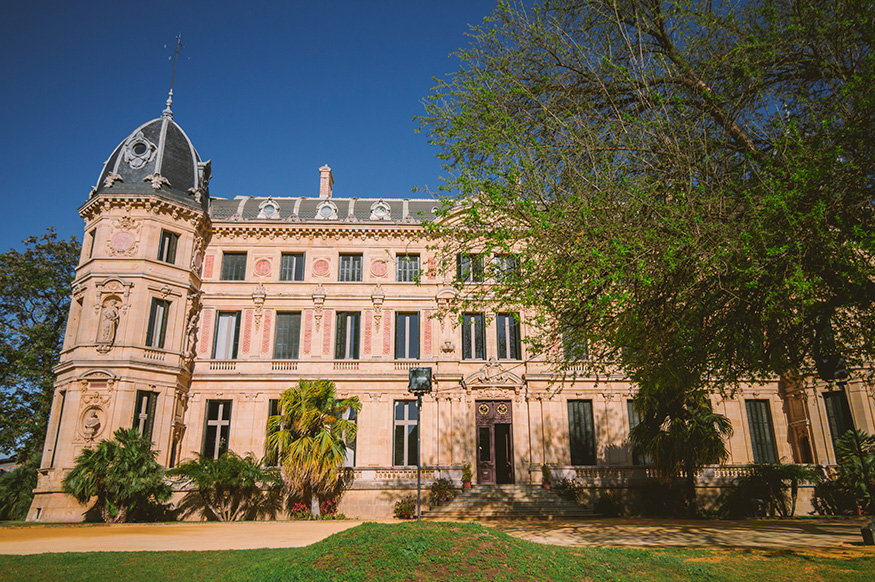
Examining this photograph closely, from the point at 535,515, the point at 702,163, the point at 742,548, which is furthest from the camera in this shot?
the point at 535,515

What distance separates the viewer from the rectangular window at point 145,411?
22.2m

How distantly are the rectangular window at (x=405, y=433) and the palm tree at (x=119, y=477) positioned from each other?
885 cm

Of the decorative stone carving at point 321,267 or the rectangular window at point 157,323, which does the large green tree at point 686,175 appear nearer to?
the decorative stone carving at point 321,267

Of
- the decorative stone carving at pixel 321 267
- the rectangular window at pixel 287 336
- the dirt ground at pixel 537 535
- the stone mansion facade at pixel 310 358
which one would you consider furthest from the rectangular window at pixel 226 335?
the dirt ground at pixel 537 535

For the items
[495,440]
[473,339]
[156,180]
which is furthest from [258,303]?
[495,440]

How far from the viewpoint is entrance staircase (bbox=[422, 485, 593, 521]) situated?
20516 mm

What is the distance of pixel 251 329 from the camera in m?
25.8

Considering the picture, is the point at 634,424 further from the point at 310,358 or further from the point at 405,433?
the point at 310,358

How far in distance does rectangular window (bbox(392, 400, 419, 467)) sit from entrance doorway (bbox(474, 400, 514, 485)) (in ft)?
8.86

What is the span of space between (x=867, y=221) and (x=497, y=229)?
6.56 m

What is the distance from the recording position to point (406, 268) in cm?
2717

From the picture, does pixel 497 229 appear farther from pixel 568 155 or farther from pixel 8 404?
pixel 8 404

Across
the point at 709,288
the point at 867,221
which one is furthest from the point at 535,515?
the point at 867,221

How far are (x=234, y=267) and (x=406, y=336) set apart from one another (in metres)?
8.55
